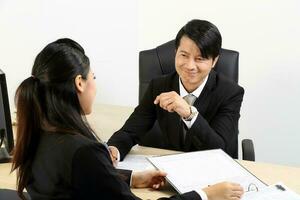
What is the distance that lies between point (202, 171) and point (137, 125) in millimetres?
551

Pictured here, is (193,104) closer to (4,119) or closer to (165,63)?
(165,63)

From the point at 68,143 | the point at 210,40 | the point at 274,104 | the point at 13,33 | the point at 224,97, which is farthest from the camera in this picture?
the point at 13,33

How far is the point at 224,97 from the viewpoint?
181cm

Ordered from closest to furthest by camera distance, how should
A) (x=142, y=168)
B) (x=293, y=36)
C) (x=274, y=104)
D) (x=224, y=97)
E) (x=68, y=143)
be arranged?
(x=68, y=143) → (x=142, y=168) → (x=224, y=97) → (x=293, y=36) → (x=274, y=104)

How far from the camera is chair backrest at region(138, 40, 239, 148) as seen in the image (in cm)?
194

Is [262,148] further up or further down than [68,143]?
further down

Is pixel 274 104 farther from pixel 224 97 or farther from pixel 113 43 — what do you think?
pixel 113 43

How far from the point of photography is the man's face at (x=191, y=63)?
1713 mm

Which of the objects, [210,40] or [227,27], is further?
[227,27]

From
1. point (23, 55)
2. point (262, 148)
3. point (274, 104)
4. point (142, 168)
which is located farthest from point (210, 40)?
point (23, 55)

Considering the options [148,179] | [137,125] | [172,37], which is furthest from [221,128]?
[172,37]

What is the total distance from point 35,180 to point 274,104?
6.46ft

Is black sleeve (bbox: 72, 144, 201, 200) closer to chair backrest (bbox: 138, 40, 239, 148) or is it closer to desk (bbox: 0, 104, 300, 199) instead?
desk (bbox: 0, 104, 300, 199)

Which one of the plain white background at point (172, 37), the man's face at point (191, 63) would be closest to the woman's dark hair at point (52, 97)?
the man's face at point (191, 63)
